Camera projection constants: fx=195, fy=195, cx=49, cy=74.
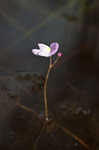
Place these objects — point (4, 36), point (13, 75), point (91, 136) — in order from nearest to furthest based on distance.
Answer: point (91, 136)
point (13, 75)
point (4, 36)

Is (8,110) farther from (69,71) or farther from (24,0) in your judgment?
(24,0)

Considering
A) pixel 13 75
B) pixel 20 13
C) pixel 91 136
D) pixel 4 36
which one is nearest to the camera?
pixel 91 136

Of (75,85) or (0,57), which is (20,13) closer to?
(0,57)

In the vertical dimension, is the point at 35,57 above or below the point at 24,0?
below

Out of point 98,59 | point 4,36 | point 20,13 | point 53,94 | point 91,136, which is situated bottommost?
point 91,136

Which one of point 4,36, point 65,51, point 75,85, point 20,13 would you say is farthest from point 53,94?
point 20,13

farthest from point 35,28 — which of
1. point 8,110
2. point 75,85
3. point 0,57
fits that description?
point 8,110

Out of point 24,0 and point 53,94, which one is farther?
point 24,0
